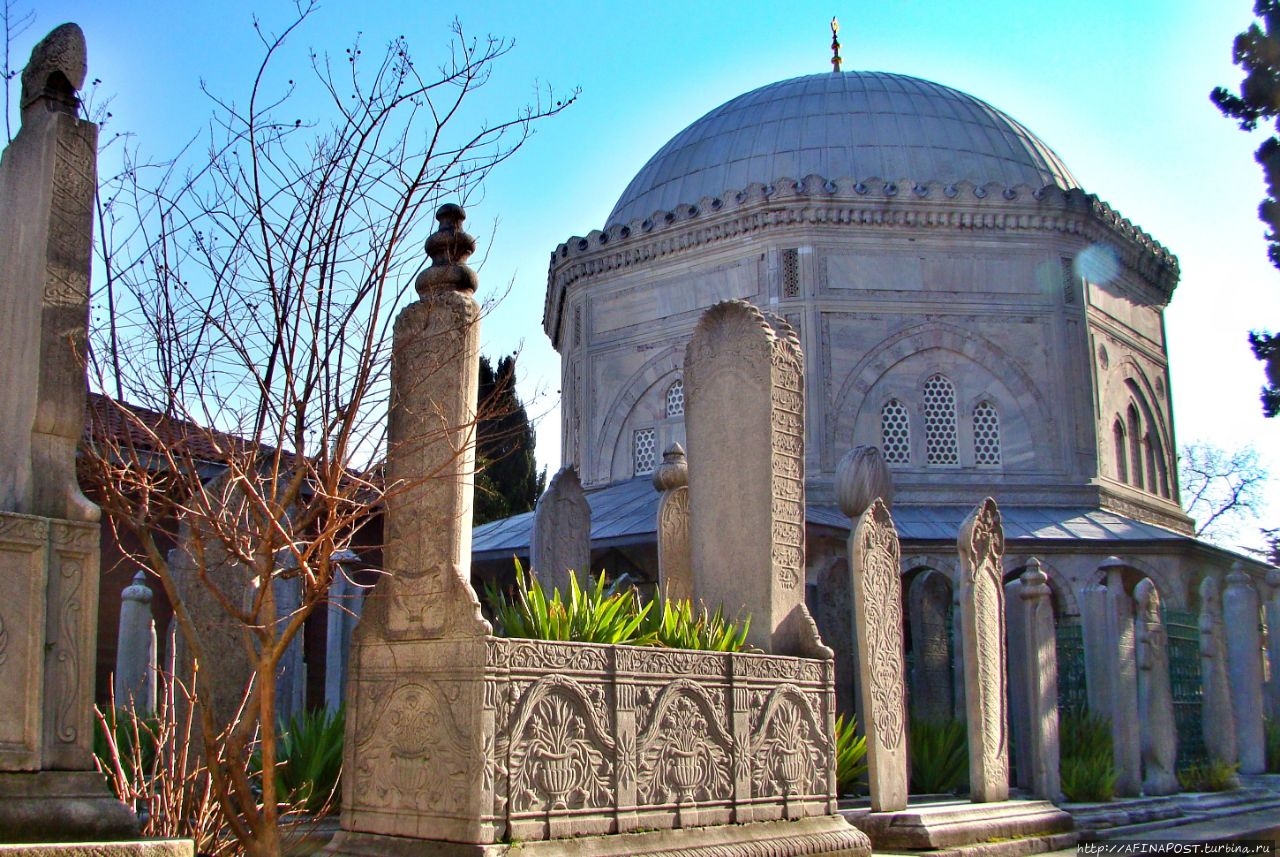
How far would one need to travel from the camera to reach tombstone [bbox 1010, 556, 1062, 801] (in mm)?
9867

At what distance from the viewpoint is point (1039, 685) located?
33.5ft

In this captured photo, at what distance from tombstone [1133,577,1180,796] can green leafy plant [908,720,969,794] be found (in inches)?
104

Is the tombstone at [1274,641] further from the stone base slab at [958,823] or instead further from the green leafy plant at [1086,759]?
the stone base slab at [958,823]

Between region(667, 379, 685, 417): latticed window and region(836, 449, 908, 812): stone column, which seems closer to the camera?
region(836, 449, 908, 812): stone column

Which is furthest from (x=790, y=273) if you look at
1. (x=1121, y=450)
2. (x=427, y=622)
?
(x=427, y=622)

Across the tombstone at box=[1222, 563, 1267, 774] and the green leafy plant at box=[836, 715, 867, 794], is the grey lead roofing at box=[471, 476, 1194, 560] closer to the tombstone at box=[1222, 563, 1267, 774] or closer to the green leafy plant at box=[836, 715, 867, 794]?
the tombstone at box=[1222, 563, 1267, 774]

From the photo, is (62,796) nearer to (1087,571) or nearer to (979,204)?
(1087,571)

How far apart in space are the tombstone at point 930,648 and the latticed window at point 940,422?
6.03m

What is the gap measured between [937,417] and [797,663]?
13116 mm

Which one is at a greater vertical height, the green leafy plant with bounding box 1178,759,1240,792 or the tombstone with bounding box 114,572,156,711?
the tombstone with bounding box 114,572,156,711

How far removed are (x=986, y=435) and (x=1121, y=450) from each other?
2712 millimetres

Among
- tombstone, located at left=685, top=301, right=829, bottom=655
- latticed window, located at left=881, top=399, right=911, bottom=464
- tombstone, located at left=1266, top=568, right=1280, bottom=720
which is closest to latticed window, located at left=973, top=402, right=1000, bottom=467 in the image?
latticed window, located at left=881, top=399, right=911, bottom=464

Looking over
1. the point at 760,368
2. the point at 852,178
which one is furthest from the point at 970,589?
the point at 852,178

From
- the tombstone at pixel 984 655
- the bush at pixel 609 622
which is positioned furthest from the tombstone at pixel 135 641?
the tombstone at pixel 984 655
